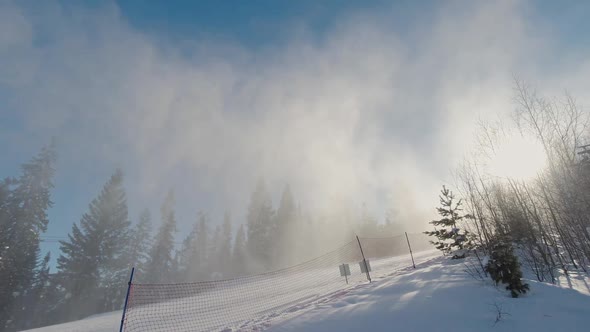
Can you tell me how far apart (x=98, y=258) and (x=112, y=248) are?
157 cm

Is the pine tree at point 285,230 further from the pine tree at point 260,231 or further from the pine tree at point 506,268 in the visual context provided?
the pine tree at point 506,268

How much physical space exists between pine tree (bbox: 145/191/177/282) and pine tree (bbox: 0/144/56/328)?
12.1 meters

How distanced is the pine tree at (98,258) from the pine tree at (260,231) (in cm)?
1630

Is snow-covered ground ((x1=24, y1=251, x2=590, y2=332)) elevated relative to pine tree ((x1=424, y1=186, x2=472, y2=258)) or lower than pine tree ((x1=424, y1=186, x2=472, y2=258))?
lower

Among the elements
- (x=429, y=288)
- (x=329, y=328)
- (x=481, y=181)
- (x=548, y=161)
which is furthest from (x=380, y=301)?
(x=548, y=161)

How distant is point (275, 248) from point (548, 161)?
34.9 m

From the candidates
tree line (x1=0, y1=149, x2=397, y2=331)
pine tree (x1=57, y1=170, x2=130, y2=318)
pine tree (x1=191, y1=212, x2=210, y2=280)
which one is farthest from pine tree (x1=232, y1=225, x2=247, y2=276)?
pine tree (x1=57, y1=170, x2=130, y2=318)

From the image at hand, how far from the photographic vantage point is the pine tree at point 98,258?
2789 centimetres

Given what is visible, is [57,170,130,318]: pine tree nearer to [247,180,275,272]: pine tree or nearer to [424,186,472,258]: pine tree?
[247,180,275,272]: pine tree

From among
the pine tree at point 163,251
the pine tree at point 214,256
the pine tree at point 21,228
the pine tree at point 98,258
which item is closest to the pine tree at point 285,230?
the pine tree at point 214,256

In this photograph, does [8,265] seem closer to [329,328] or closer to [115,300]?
A: [115,300]

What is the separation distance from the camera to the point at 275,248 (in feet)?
127

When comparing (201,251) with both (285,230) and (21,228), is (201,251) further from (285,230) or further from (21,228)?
(21,228)

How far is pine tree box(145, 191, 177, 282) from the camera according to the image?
118ft
